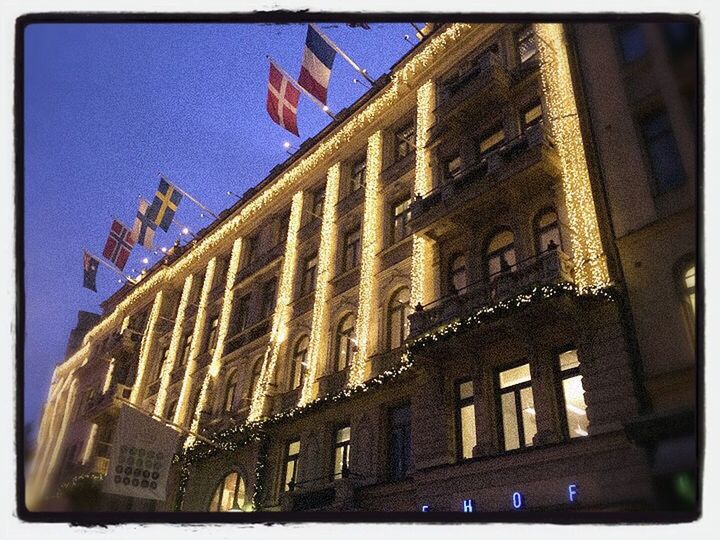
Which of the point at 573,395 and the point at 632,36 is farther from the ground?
the point at 632,36

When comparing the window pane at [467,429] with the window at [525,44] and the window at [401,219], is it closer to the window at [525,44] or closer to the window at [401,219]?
the window at [401,219]

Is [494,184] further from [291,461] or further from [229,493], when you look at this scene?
[229,493]

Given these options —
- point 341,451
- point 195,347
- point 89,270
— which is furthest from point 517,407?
point 89,270

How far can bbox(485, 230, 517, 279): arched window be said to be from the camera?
1431 centimetres

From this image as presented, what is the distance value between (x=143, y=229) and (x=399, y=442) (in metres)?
15.7

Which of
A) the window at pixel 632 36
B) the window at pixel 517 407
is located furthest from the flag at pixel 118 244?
the window at pixel 632 36

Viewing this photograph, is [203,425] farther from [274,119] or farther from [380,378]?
[274,119]

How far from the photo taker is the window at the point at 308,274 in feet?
70.1

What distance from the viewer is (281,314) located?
21.4 meters

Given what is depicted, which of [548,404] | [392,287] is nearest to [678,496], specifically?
[548,404]

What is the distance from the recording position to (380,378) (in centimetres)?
1526

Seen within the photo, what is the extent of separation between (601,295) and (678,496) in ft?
24.9

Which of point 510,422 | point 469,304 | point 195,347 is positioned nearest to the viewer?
point 510,422

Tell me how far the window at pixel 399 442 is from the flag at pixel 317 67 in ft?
28.6
